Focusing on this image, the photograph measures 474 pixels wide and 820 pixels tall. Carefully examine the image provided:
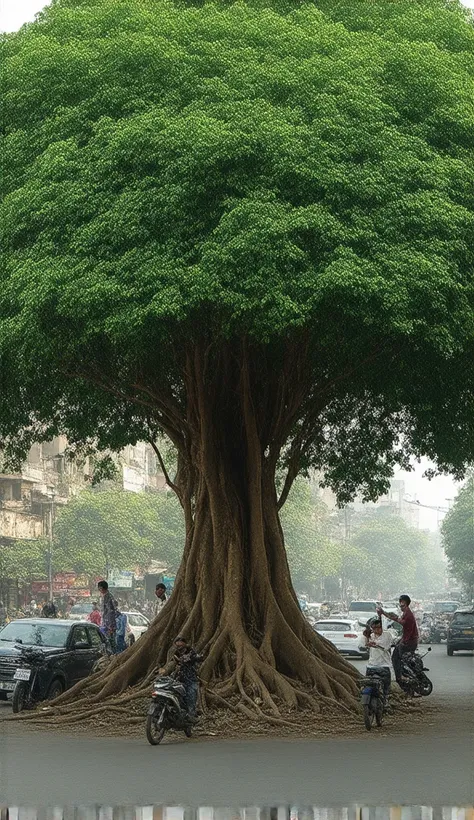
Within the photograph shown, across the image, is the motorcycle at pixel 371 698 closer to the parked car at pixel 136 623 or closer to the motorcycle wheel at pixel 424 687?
the motorcycle wheel at pixel 424 687

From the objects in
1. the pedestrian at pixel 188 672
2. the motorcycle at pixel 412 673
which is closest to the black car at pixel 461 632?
the motorcycle at pixel 412 673

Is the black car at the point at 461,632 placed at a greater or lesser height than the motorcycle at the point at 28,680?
greater

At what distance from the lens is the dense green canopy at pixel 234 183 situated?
15891mm

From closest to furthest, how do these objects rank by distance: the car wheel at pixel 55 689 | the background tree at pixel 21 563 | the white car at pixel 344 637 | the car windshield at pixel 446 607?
the car wheel at pixel 55 689 → the white car at pixel 344 637 → the background tree at pixel 21 563 → the car windshield at pixel 446 607

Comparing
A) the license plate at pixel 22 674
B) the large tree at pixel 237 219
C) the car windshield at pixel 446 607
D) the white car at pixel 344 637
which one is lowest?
the license plate at pixel 22 674

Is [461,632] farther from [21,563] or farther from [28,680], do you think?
[21,563]

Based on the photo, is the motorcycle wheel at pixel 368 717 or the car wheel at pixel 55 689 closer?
the motorcycle wheel at pixel 368 717

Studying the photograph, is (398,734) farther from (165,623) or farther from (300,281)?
(300,281)

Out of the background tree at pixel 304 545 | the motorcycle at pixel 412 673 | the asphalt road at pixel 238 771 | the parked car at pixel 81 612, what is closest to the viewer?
the asphalt road at pixel 238 771

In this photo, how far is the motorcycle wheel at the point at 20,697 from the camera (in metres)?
19.8

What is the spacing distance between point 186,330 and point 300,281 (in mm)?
2323

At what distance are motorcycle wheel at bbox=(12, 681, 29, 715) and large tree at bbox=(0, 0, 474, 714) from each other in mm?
1342

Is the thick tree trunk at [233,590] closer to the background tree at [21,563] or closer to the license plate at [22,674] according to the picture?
the license plate at [22,674]

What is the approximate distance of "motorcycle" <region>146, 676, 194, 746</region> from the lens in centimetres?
1606
